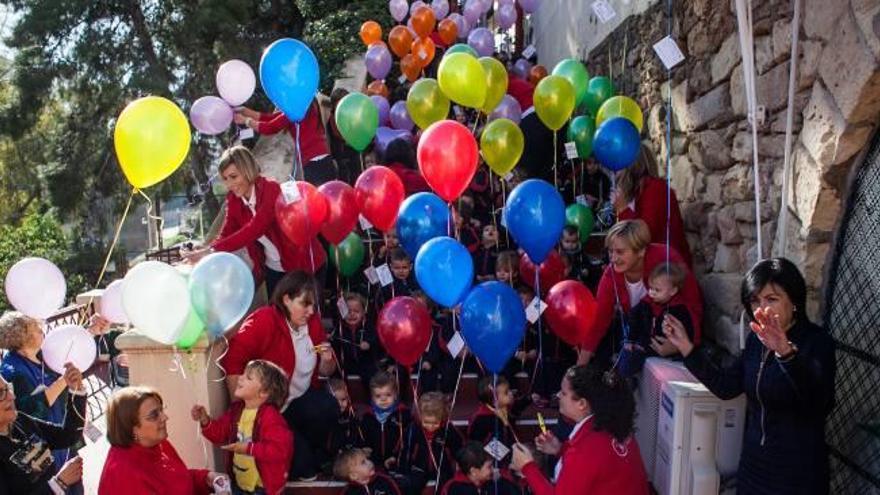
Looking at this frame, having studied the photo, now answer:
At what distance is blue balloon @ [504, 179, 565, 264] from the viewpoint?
361 centimetres

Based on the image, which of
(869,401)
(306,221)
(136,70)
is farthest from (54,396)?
(136,70)

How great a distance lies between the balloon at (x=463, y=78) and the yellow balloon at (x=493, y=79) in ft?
0.22

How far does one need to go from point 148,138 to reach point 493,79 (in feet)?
8.61

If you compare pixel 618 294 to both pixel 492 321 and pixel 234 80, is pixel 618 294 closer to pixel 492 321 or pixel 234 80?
pixel 492 321

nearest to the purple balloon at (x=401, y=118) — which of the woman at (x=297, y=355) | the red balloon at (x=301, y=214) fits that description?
the red balloon at (x=301, y=214)

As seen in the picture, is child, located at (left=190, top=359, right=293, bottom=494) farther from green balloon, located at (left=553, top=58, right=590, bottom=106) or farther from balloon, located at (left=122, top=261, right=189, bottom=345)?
green balloon, located at (left=553, top=58, right=590, bottom=106)

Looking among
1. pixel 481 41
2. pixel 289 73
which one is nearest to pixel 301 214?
pixel 289 73

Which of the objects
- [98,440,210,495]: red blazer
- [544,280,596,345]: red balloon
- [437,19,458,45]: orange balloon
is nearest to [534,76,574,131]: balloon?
[544,280,596,345]: red balloon

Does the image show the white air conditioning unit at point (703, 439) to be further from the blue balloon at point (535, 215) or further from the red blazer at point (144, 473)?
the red blazer at point (144, 473)

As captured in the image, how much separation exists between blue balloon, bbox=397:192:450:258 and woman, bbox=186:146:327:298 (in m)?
0.54

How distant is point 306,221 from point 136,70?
35.3 feet

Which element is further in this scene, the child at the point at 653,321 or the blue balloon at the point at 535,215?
the blue balloon at the point at 535,215

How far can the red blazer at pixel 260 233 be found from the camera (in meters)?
3.65

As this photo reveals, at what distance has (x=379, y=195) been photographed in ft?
13.3
